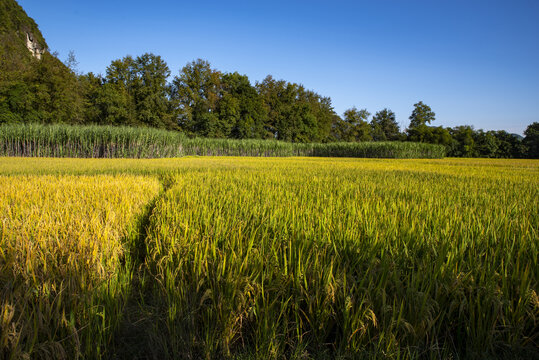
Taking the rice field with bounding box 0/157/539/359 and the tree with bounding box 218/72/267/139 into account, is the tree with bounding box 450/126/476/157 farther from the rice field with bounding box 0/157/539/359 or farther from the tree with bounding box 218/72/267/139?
the rice field with bounding box 0/157/539/359

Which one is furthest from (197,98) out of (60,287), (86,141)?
(60,287)

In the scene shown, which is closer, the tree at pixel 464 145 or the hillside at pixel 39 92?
the hillside at pixel 39 92

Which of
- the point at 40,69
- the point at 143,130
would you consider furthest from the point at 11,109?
the point at 143,130

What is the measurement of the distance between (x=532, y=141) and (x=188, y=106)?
52.2 meters

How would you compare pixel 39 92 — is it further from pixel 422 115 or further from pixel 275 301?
pixel 422 115

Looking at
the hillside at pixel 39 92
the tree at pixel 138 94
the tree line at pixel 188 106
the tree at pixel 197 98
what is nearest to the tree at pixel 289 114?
the tree line at pixel 188 106

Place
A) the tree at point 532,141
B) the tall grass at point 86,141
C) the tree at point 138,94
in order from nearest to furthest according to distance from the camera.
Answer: the tall grass at point 86,141 < the tree at point 138,94 < the tree at point 532,141

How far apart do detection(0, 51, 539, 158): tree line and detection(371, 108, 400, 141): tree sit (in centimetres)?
589

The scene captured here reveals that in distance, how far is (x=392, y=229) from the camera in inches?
57.6

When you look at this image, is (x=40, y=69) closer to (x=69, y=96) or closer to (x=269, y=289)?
(x=69, y=96)

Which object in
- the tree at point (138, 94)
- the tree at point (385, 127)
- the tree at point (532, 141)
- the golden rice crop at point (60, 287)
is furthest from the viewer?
the tree at point (385, 127)

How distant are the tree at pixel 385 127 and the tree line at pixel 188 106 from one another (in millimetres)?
5892

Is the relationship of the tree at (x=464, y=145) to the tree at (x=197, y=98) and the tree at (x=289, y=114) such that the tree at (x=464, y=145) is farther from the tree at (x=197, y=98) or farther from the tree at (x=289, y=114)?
the tree at (x=197, y=98)

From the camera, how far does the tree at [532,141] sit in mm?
37406
